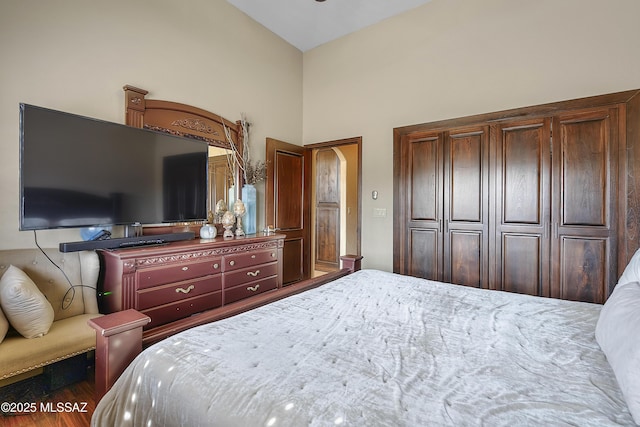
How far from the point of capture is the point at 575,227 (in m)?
2.74

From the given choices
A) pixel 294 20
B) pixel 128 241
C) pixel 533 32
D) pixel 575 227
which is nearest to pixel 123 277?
pixel 128 241

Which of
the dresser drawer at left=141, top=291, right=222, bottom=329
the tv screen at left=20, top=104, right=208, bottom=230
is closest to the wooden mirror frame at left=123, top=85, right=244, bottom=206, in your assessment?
the tv screen at left=20, top=104, right=208, bottom=230

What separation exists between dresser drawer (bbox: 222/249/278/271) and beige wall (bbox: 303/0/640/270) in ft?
4.24

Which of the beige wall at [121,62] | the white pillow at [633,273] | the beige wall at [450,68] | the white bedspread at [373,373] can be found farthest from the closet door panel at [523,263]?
the beige wall at [121,62]

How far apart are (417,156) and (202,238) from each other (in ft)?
8.41

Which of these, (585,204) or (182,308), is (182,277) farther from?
(585,204)

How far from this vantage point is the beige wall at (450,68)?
2643 mm

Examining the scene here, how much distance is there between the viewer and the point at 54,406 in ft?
6.07

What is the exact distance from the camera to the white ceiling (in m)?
3.50

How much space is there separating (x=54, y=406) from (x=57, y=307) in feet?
2.05

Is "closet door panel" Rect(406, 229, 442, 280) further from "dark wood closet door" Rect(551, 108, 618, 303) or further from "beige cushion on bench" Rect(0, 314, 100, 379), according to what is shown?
"beige cushion on bench" Rect(0, 314, 100, 379)

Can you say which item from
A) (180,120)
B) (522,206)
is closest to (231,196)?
(180,120)

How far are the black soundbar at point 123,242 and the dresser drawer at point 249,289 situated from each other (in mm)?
655

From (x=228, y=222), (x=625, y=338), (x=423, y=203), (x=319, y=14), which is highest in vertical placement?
(x=319, y=14)
